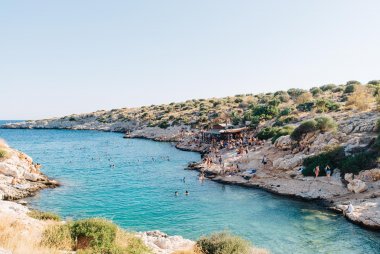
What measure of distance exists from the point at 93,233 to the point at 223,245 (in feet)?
16.7

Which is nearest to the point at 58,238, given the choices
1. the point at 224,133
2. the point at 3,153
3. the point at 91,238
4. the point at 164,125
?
the point at 91,238

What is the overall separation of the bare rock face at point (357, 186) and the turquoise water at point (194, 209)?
3423mm

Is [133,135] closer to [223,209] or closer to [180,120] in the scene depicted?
[180,120]

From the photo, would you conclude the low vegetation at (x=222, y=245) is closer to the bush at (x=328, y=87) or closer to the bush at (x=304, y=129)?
the bush at (x=304, y=129)

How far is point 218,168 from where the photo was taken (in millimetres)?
40938

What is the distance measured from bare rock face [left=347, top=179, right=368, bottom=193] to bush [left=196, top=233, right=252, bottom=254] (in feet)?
56.1

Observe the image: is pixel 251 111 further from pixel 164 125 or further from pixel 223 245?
pixel 223 245

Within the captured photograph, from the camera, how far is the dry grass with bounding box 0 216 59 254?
30.0 feet

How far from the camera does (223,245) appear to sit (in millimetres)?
13289

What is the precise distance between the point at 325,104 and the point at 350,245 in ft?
132

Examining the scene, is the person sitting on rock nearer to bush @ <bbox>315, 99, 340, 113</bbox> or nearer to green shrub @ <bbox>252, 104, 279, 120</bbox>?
bush @ <bbox>315, 99, 340, 113</bbox>

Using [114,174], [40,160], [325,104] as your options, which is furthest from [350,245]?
[40,160]

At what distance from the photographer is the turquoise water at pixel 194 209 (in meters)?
21.1

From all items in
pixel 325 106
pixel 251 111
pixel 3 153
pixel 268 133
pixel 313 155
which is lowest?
pixel 3 153
